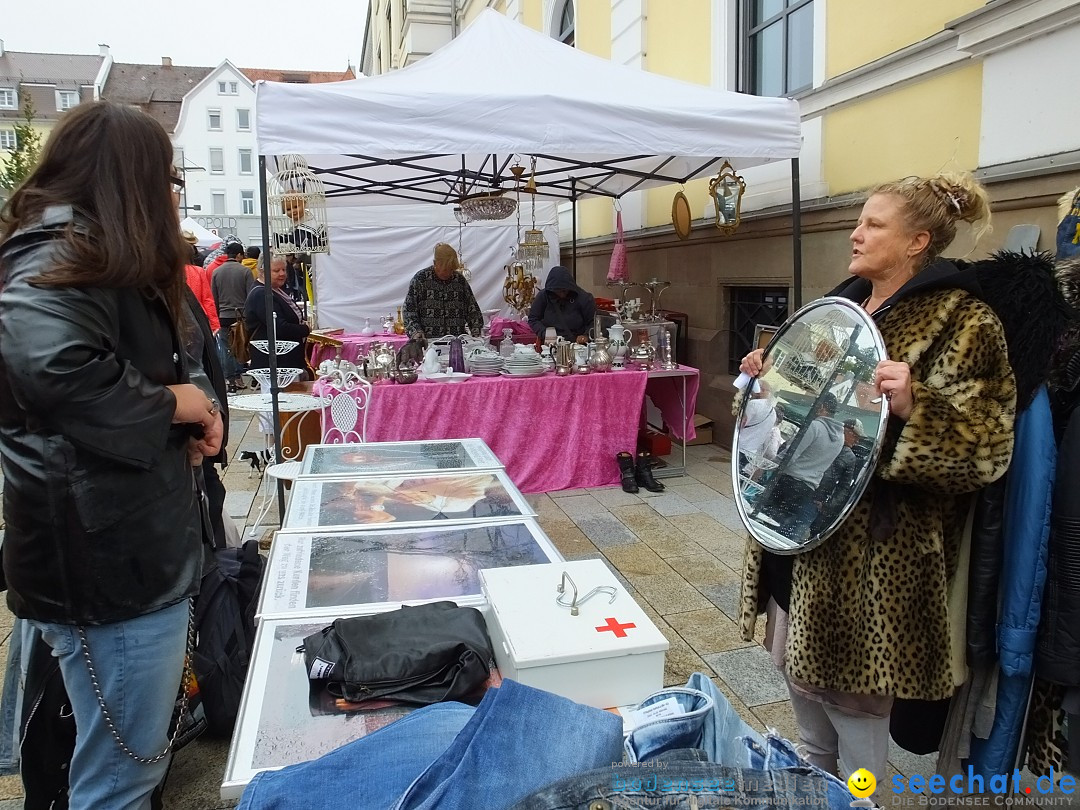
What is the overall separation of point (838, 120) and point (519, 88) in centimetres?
242

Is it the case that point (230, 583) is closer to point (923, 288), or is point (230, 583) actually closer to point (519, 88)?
point (923, 288)

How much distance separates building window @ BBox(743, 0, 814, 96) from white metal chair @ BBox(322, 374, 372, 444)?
168 inches

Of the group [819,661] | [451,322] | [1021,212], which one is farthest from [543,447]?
[819,661]

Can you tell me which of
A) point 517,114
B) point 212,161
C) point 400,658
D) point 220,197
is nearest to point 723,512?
point 517,114

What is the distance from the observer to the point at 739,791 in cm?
92

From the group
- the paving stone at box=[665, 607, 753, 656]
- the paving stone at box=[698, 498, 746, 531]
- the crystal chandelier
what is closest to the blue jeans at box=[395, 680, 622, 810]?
the paving stone at box=[665, 607, 753, 656]

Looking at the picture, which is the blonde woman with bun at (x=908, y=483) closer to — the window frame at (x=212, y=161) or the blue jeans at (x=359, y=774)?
the blue jeans at (x=359, y=774)

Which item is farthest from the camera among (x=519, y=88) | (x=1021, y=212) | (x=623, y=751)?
(x=519, y=88)

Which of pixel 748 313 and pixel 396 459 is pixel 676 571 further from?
pixel 748 313

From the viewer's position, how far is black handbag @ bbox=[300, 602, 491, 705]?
1418mm

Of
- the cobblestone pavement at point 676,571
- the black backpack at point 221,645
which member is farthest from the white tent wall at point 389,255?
the black backpack at point 221,645

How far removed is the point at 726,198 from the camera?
6.27 m

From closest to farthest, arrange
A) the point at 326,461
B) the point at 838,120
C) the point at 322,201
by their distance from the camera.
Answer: the point at 326,461 < the point at 838,120 < the point at 322,201

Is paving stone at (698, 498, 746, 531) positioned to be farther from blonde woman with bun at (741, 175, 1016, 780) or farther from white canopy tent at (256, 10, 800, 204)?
blonde woman with bun at (741, 175, 1016, 780)
